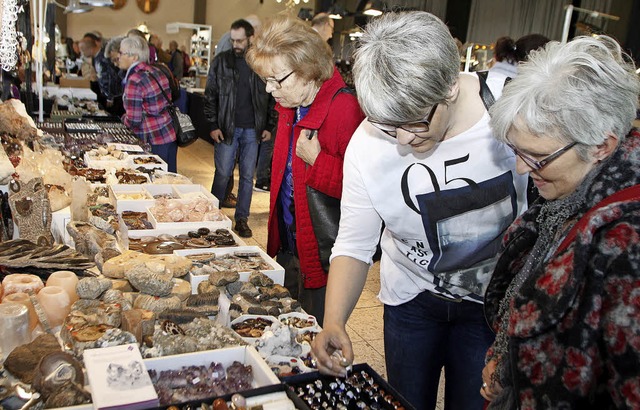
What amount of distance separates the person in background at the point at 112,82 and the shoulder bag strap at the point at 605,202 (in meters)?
6.44

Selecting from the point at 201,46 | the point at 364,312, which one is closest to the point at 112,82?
the point at 364,312

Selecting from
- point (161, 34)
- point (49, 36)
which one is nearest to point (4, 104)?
point (49, 36)

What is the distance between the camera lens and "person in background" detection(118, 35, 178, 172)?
4953mm

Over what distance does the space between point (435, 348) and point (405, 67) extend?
94 cm

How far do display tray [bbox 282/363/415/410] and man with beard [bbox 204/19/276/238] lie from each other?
149 inches

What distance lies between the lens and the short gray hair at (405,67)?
129cm

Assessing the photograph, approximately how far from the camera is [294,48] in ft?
7.25

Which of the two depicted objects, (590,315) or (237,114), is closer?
(590,315)

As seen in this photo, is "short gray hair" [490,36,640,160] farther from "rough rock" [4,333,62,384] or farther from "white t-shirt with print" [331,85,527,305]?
"rough rock" [4,333,62,384]

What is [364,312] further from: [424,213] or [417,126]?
[417,126]

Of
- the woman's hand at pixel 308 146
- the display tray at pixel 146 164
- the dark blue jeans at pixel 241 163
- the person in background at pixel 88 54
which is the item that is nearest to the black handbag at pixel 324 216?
the woman's hand at pixel 308 146

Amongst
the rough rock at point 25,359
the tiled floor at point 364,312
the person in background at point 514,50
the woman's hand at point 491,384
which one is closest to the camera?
the woman's hand at point 491,384

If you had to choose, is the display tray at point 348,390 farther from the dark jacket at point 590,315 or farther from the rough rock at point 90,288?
the rough rock at point 90,288

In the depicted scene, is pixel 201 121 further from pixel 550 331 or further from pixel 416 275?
pixel 550 331
